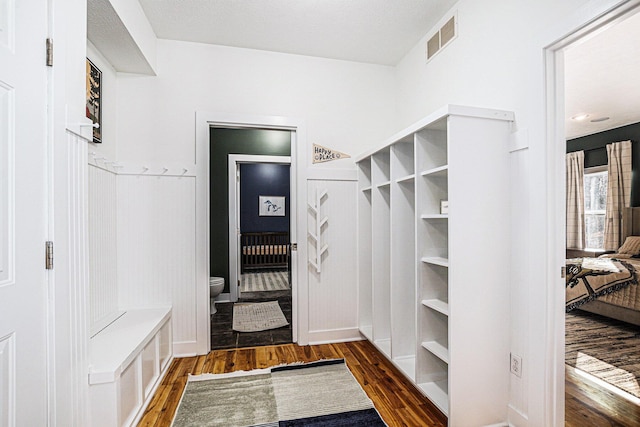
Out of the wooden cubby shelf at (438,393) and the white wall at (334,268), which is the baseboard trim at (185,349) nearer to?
the white wall at (334,268)

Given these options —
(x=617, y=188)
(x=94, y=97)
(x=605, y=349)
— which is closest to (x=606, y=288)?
(x=605, y=349)

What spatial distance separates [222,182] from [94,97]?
2344mm

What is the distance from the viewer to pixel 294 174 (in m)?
3.15

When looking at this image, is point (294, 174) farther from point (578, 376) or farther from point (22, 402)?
point (578, 376)

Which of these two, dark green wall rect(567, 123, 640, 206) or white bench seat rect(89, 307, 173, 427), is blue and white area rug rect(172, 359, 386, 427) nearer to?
white bench seat rect(89, 307, 173, 427)

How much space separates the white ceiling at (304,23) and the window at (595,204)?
16.8 feet

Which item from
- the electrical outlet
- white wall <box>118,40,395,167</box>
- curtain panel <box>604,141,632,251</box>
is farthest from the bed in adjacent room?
white wall <box>118,40,395,167</box>

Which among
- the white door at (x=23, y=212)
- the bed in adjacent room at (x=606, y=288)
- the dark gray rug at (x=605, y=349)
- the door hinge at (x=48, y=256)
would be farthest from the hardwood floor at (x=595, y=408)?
the door hinge at (x=48, y=256)

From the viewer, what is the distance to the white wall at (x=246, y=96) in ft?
9.22

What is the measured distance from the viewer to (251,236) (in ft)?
17.8

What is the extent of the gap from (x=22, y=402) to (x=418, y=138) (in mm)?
2237

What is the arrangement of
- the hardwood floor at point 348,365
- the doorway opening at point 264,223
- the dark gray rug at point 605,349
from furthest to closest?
the doorway opening at point 264,223, the dark gray rug at point 605,349, the hardwood floor at point 348,365

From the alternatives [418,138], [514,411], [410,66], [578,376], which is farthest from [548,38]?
[578,376]

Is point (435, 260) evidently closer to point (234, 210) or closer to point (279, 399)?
point (279, 399)
